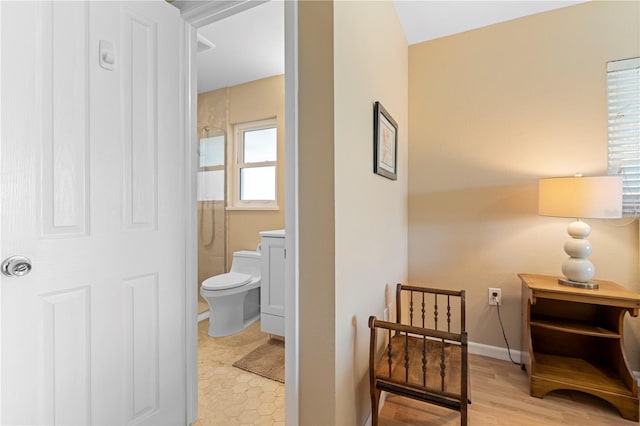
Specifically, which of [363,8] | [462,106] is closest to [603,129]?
[462,106]

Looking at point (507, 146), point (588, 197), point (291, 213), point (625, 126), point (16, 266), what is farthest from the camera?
point (507, 146)

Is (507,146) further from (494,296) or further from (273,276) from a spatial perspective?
(273,276)

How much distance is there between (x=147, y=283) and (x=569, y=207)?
224cm

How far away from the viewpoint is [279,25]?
2186 mm

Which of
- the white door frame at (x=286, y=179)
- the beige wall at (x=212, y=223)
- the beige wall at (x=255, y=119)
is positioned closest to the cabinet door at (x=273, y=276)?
the beige wall at (x=255, y=119)

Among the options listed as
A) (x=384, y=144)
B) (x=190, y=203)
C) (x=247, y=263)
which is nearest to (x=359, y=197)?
(x=384, y=144)

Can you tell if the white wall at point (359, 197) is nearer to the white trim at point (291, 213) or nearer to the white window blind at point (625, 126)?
the white trim at point (291, 213)

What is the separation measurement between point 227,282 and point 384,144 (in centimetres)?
177

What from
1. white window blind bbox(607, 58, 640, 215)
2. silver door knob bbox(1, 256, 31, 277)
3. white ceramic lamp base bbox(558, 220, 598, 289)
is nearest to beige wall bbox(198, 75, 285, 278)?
silver door knob bbox(1, 256, 31, 277)

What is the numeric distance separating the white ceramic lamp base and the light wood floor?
0.68 meters

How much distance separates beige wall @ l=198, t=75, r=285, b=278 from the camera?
3.00m

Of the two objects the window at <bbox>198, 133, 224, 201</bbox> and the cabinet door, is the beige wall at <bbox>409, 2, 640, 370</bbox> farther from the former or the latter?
the window at <bbox>198, 133, 224, 201</bbox>

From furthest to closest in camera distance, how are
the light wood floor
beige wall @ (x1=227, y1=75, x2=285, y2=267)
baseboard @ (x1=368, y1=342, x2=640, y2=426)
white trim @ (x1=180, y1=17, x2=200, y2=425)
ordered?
beige wall @ (x1=227, y1=75, x2=285, y2=267)
baseboard @ (x1=368, y1=342, x2=640, y2=426)
the light wood floor
white trim @ (x1=180, y1=17, x2=200, y2=425)

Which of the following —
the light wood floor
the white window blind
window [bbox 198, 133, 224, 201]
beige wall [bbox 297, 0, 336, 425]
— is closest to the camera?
beige wall [bbox 297, 0, 336, 425]
